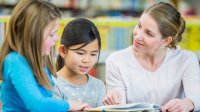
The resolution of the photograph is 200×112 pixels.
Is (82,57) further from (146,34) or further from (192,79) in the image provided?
(192,79)

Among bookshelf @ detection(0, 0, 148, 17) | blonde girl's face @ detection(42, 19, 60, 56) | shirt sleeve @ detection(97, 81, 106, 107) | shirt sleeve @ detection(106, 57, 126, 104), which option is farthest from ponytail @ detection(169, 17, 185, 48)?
bookshelf @ detection(0, 0, 148, 17)

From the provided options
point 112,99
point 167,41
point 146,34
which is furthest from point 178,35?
point 112,99

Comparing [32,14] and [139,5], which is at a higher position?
[32,14]

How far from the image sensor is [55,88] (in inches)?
68.7

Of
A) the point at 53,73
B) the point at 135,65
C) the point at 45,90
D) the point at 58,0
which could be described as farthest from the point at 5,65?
the point at 58,0

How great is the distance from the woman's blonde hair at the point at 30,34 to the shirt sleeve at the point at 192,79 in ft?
2.31

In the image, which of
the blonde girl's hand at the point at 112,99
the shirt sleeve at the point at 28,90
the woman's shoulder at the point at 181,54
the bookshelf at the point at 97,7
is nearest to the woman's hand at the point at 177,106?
the blonde girl's hand at the point at 112,99

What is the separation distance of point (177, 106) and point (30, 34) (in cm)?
64

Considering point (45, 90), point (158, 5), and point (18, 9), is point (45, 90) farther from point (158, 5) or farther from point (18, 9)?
point (158, 5)

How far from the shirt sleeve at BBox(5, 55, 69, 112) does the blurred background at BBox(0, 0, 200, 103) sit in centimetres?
195

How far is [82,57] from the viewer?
1.75 metres

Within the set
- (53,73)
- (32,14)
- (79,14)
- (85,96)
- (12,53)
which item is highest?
(32,14)

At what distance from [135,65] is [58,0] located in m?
3.30

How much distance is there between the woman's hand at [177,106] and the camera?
167 centimetres
